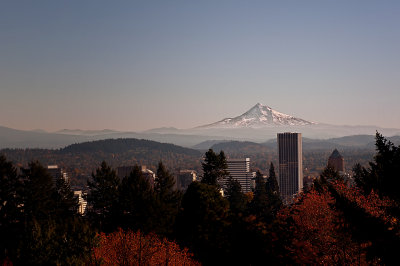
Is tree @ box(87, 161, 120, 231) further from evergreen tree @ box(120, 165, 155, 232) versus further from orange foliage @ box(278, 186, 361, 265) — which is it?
orange foliage @ box(278, 186, 361, 265)

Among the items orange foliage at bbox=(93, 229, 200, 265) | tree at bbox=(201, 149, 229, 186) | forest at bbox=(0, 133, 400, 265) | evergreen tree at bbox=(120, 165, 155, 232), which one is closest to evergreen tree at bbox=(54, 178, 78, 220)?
forest at bbox=(0, 133, 400, 265)

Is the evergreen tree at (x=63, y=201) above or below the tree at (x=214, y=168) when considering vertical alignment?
below

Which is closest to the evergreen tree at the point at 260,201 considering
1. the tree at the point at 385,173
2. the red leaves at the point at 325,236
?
the tree at the point at 385,173

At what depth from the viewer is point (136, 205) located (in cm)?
4806

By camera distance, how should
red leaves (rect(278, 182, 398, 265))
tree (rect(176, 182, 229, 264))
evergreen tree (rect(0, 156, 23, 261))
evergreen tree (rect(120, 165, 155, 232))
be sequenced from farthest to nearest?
evergreen tree (rect(0, 156, 23, 261)) < evergreen tree (rect(120, 165, 155, 232)) < tree (rect(176, 182, 229, 264)) < red leaves (rect(278, 182, 398, 265))

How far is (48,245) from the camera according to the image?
1093 inches

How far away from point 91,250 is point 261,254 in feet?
42.0

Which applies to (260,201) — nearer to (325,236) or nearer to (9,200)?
(9,200)

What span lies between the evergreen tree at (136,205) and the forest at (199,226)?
104 mm

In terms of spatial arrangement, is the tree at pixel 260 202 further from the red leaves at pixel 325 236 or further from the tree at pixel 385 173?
the red leaves at pixel 325 236

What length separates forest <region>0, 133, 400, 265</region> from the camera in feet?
74.6

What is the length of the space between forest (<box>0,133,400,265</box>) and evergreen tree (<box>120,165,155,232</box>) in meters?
0.10

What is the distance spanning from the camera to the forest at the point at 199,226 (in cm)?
2273

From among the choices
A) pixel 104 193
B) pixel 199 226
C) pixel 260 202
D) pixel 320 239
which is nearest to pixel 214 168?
pixel 104 193
